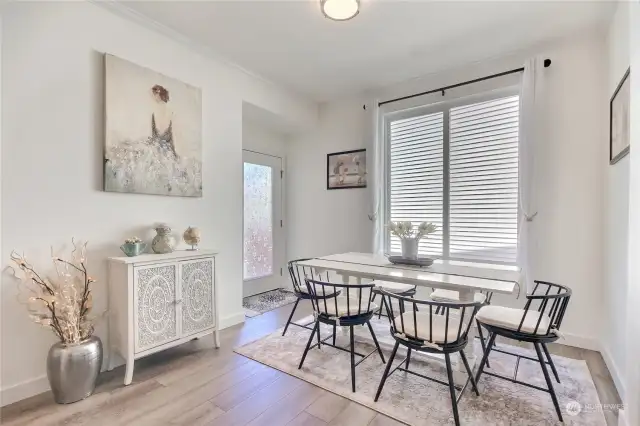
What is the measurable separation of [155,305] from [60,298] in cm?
57

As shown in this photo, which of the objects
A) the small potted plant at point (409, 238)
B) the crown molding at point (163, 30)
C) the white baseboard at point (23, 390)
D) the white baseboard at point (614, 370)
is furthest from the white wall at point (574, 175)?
the white baseboard at point (23, 390)

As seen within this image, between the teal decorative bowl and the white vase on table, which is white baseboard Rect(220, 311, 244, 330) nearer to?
the teal decorative bowl

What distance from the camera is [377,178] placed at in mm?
3801

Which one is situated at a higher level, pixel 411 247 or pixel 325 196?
pixel 325 196

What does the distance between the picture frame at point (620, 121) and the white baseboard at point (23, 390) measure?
3.95 m

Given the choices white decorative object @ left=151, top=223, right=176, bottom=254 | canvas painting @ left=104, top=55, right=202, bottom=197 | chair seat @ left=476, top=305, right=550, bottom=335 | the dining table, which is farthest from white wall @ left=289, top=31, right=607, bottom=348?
white decorative object @ left=151, top=223, right=176, bottom=254

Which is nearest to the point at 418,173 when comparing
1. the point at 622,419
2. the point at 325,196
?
the point at 325,196

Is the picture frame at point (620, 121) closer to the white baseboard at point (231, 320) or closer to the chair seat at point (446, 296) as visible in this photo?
the chair seat at point (446, 296)

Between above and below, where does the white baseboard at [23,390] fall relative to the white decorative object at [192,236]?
below

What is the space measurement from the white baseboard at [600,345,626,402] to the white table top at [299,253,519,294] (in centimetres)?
92

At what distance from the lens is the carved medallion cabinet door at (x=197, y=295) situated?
99.4 inches

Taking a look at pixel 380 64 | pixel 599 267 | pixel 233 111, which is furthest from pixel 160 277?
pixel 599 267

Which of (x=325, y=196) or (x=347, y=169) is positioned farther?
(x=325, y=196)

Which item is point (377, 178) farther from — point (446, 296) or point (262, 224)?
point (262, 224)
